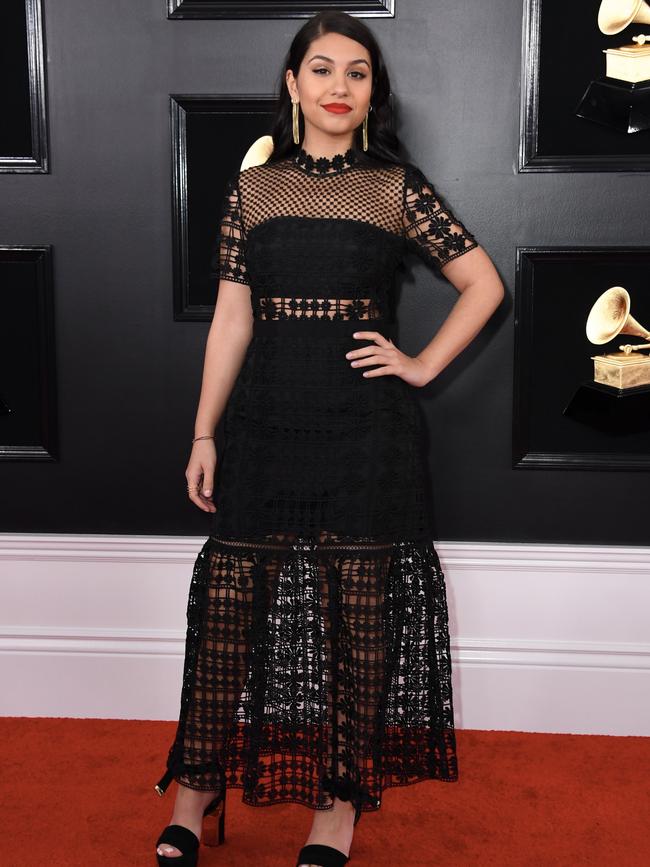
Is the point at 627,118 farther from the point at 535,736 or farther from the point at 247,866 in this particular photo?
the point at 247,866

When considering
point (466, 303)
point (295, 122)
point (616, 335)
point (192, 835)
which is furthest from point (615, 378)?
point (192, 835)

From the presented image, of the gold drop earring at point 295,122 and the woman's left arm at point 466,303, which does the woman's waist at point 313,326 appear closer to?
the woman's left arm at point 466,303

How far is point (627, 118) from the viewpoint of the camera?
102 inches

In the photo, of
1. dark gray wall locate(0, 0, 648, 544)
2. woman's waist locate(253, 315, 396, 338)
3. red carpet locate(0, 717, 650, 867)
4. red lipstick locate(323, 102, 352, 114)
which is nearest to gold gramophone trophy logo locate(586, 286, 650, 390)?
dark gray wall locate(0, 0, 648, 544)

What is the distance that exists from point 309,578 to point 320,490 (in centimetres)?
21

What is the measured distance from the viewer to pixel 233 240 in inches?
91.7

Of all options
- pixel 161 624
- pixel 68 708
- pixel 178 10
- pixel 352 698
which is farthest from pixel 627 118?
pixel 68 708

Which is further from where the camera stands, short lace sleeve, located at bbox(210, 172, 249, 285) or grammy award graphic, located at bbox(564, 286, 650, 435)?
grammy award graphic, located at bbox(564, 286, 650, 435)

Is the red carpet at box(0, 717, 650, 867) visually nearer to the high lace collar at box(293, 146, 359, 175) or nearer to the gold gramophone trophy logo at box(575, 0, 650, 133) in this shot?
the high lace collar at box(293, 146, 359, 175)

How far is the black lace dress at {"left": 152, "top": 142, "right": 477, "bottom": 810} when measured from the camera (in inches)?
87.1

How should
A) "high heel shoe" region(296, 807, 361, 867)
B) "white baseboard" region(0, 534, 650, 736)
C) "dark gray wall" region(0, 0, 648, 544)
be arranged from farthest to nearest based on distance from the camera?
1. "white baseboard" region(0, 534, 650, 736)
2. "dark gray wall" region(0, 0, 648, 544)
3. "high heel shoe" region(296, 807, 361, 867)

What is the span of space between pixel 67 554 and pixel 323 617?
0.98m

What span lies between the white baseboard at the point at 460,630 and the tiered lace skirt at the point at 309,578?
58 centimetres

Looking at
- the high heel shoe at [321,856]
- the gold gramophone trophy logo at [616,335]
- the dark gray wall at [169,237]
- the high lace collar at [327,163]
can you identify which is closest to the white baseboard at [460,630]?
the dark gray wall at [169,237]
